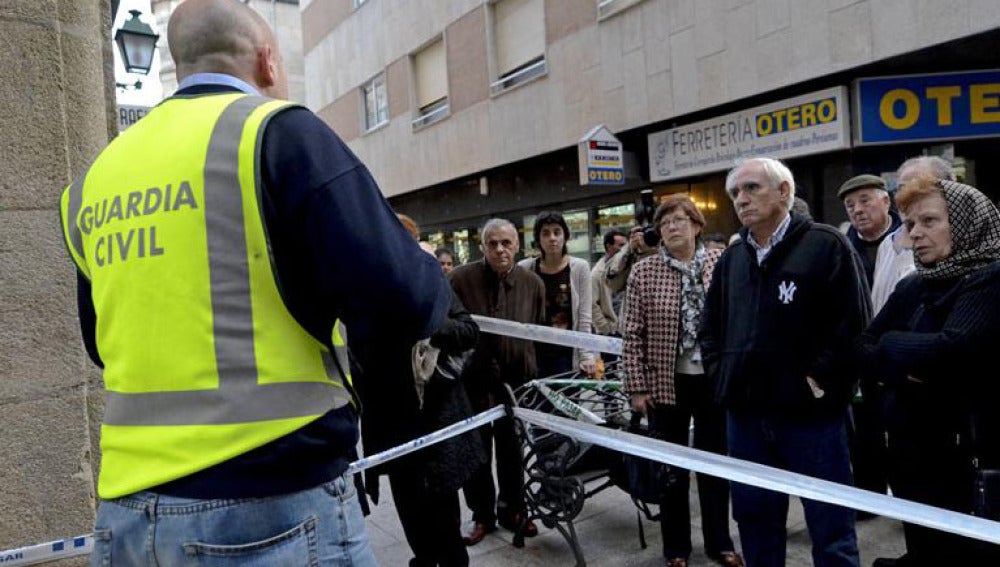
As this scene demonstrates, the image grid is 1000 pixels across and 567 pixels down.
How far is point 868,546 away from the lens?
3.92 meters

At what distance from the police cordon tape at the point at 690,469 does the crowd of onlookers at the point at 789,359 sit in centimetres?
21

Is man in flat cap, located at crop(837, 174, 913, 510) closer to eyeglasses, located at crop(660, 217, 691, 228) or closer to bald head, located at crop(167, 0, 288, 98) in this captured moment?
eyeglasses, located at crop(660, 217, 691, 228)

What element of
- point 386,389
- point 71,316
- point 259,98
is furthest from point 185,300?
point 71,316

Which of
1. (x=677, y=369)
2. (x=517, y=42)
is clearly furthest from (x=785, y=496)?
(x=517, y=42)

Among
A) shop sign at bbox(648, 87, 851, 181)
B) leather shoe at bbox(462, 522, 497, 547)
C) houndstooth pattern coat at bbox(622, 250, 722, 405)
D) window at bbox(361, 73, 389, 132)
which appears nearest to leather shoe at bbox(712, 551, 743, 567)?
houndstooth pattern coat at bbox(622, 250, 722, 405)

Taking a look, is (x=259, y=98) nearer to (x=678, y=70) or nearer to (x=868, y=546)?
(x=868, y=546)

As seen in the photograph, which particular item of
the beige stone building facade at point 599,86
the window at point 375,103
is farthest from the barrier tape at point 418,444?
the window at point 375,103

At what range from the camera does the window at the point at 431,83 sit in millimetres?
16734

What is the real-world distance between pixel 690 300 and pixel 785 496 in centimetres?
110

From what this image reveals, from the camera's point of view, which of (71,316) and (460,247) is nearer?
(71,316)

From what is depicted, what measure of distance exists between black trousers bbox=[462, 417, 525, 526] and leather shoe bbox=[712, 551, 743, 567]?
1081mm

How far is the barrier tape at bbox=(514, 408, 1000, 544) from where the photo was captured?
83.8 inches

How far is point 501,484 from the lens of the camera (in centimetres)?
452

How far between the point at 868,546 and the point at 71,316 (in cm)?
399
